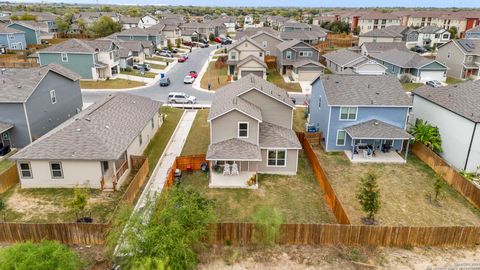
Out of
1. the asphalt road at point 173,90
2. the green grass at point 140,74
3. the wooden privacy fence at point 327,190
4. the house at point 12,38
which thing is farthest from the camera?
the house at point 12,38

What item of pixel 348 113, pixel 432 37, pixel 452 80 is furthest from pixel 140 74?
pixel 432 37

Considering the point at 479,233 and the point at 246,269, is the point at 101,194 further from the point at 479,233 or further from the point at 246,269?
the point at 479,233

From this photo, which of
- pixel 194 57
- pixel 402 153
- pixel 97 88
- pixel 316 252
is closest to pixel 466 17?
pixel 194 57

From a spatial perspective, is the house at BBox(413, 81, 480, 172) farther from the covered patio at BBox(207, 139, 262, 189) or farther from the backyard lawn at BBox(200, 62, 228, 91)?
the backyard lawn at BBox(200, 62, 228, 91)

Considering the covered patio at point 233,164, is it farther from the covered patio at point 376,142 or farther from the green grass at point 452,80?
the green grass at point 452,80

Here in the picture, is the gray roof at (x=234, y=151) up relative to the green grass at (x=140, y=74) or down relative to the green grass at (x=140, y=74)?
up

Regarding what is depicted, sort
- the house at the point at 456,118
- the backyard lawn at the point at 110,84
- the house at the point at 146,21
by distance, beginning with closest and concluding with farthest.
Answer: the house at the point at 456,118 < the backyard lawn at the point at 110,84 < the house at the point at 146,21

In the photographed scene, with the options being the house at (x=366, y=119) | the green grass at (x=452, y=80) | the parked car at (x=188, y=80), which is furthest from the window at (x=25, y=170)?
the green grass at (x=452, y=80)
